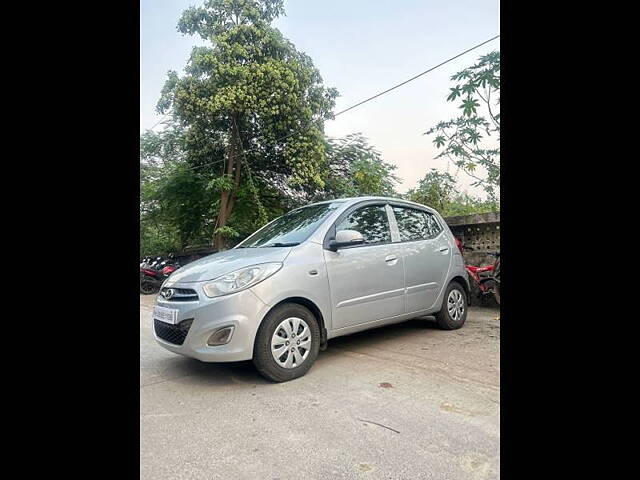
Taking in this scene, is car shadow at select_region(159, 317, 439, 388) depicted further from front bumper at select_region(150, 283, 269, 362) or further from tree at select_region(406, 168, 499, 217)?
tree at select_region(406, 168, 499, 217)

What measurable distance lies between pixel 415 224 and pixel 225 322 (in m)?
2.30

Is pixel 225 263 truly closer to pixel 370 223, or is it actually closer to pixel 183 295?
pixel 183 295

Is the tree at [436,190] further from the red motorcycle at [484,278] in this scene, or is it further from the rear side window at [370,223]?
the rear side window at [370,223]

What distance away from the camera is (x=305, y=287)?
10.6 ft

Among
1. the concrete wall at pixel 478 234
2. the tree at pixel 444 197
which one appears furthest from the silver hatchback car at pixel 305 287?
the tree at pixel 444 197

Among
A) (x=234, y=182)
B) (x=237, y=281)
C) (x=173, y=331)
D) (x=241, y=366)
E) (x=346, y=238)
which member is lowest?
(x=241, y=366)

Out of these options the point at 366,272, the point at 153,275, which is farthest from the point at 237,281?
the point at 153,275

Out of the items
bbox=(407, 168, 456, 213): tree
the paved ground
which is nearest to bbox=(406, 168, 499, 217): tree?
bbox=(407, 168, 456, 213): tree

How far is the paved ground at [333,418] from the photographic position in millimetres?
1925

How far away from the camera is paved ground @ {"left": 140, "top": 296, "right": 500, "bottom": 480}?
1.92 metres

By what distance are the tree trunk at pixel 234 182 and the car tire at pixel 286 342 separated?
20.6 ft

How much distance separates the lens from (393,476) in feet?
5.97

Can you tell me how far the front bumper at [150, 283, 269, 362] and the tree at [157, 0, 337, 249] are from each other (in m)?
5.87
